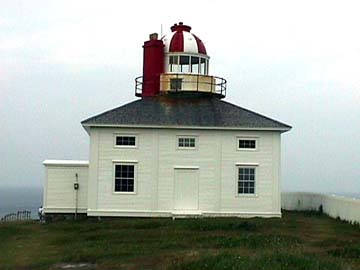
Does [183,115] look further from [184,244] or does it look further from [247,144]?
[184,244]

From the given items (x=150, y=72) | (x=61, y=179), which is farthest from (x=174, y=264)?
(x=150, y=72)

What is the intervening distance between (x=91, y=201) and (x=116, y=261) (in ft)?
39.4

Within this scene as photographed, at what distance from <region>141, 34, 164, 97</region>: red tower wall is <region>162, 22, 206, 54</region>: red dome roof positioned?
41 centimetres

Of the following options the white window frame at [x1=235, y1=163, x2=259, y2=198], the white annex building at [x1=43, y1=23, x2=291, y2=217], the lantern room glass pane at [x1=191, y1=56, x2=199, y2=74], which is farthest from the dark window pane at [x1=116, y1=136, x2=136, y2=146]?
the lantern room glass pane at [x1=191, y1=56, x2=199, y2=74]

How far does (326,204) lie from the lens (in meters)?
34.5

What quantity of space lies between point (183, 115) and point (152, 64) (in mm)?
4421

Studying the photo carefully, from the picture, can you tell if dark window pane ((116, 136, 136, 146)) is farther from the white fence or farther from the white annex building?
the white fence

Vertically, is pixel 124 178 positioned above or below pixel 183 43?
below

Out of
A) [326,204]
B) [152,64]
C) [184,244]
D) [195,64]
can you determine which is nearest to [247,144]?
[195,64]

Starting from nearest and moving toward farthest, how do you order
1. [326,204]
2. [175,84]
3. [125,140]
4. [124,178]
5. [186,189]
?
[124,178]
[186,189]
[125,140]
[175,84]
[326,204]

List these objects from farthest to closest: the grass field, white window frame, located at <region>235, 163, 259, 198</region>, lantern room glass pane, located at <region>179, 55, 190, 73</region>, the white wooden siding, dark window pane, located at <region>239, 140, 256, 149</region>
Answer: lantern room glass pane, located at <region>179, 55, 190, 73</region> → dark window pane, located at <region>239, 140, 256, 149</region> → white window frame, located at <region>235, 163, 259, 198</region> → the white wooden siding → the grass field

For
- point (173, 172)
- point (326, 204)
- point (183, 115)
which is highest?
point (183, 115)

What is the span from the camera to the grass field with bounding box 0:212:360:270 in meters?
16.9

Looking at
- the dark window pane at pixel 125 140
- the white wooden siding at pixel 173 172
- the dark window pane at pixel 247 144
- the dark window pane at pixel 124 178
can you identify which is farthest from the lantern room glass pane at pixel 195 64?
the dark window pane at pixel 124 178
